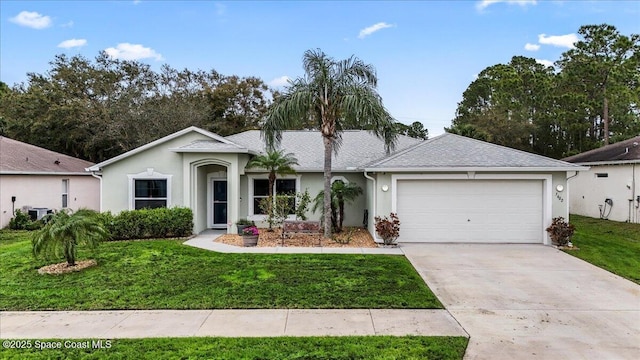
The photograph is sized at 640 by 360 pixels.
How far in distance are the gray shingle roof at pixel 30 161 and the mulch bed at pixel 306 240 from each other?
11.1 metres

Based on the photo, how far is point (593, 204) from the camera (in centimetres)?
1900

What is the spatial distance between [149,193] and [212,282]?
7.97 metres

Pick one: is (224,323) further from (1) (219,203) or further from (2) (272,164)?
(1) (219,203)

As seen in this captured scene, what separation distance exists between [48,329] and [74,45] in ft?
106

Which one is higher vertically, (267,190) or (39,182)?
(39,182)

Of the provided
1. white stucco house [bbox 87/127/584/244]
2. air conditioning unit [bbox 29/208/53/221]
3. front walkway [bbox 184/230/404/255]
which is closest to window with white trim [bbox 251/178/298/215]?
white stucco house [bbox 87/127/584/244]

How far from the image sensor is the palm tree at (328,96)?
12227mm

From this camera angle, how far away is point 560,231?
11758 millimetres

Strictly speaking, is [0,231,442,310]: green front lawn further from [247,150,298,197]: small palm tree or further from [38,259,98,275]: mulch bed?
[247,150,298,197]: small palm tree

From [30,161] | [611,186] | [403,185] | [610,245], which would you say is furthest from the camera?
[30,161]

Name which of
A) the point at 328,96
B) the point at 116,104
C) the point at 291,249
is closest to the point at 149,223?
the point at 291,249

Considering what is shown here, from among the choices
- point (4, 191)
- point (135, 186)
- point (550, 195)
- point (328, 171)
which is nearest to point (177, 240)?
point (135, 186)

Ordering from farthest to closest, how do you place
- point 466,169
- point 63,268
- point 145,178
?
1. point 145,178
2. point 466,169
3. point 63,268

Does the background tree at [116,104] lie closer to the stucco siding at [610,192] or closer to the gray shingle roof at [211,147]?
the gray shingle roof at [211,147]
